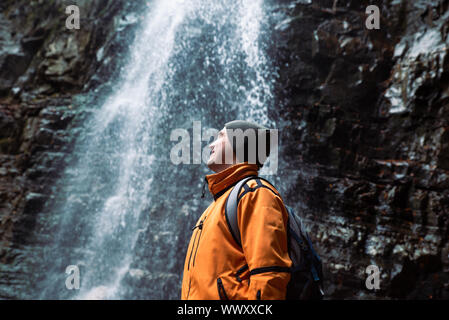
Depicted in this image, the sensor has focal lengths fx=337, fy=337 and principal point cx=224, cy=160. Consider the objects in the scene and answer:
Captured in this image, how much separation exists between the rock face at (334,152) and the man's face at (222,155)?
5.16m

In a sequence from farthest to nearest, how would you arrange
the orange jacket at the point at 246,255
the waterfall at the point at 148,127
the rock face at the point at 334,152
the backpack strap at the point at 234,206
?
the waterfall at the point at 148,127 → the rock face at the point at 334,152 → the backpack strap at the point at 234,206 → the orange jacket at the point at 246,255

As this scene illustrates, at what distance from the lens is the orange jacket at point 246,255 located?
1593mm

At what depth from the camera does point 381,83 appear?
7770mm

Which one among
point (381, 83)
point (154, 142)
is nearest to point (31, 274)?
point (154, 142)

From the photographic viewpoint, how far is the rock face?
252 inches

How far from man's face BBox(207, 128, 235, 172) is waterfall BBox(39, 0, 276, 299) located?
5.71 m

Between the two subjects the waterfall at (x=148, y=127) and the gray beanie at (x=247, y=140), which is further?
the waterfall at (x=148, y=127)

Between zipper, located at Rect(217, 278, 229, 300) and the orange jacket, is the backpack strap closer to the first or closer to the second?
the orange jacket

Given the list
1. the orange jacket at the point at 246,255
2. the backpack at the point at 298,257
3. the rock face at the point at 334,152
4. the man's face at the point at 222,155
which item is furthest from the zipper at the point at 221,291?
the rock face at the point at 334,152

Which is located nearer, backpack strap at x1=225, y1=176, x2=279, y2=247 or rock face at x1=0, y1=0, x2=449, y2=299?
backpack strap at x1=225, y1=176, x2=279, y2=247

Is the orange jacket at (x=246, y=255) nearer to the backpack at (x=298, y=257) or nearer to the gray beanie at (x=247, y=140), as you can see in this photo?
the backpack at (x=298, y=257)

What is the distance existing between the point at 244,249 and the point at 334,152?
6.26 meters

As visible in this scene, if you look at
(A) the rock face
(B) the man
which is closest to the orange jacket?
(B) the man

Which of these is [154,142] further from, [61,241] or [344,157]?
[344,157]
